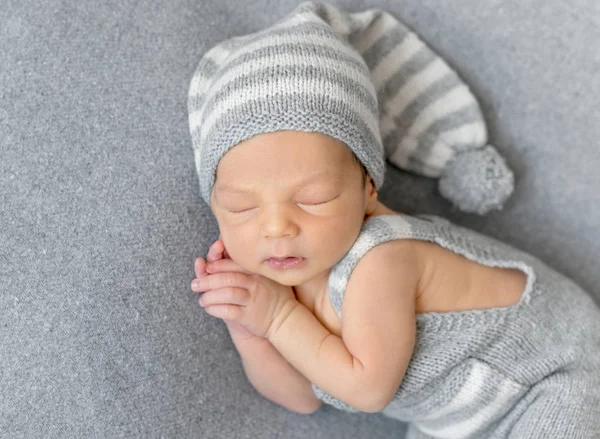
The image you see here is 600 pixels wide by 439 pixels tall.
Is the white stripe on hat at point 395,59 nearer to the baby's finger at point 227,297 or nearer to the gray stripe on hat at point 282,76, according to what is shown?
the gray stripe on hat at point 282,76

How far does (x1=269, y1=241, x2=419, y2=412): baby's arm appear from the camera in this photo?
3.70 feet

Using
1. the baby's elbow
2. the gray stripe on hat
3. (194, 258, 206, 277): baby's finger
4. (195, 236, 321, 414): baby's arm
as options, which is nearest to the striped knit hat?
the gray stripe on hat

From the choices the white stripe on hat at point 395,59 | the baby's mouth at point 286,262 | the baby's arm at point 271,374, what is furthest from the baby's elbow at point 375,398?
the white stripe on hat at point 395,59

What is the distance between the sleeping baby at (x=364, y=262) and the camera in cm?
107

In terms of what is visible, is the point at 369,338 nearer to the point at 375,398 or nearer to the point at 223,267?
the point at 375,398

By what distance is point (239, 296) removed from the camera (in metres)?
1.18

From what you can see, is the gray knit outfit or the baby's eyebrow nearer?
the baby's eyebrow

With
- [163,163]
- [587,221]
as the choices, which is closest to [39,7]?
[163,163]

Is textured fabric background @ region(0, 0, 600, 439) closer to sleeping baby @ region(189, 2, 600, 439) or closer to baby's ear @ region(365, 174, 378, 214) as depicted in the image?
sleeping baby @ region(189, 2, 600, 439)

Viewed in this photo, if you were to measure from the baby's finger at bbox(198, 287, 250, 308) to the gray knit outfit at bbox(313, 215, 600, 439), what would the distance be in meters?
0.16

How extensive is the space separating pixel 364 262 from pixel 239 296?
237mm

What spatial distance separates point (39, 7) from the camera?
1.17 metres

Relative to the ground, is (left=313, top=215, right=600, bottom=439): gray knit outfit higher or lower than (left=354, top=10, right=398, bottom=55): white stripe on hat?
lower

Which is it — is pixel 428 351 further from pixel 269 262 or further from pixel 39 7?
pixel 39 7
